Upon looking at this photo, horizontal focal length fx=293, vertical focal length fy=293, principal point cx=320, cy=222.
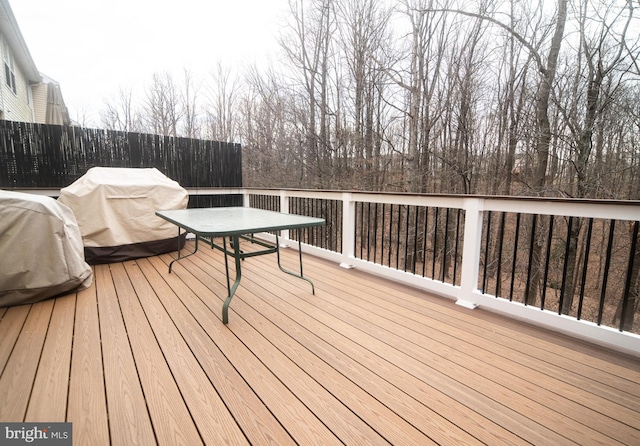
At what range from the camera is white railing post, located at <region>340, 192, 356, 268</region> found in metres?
3.38

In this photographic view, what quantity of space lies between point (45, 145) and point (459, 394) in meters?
5.37

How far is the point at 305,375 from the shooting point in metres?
1.52

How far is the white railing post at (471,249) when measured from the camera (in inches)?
91.0

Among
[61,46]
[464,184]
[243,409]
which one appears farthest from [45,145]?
[61,46]

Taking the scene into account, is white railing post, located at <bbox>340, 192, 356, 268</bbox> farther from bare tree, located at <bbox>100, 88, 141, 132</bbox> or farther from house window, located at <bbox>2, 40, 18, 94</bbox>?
bare tree, located at <bbox>100, 88, 141, 132</bbox>

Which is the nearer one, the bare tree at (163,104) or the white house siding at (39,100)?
the white house siding at (39,100)

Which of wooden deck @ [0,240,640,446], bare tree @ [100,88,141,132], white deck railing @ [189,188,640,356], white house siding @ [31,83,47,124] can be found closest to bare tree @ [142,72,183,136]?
bare tree @ [100,88,141,132]

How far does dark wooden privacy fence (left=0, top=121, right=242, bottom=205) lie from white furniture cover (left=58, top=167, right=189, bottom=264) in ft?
2.05

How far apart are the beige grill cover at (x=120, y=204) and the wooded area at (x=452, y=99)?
4.30 meters

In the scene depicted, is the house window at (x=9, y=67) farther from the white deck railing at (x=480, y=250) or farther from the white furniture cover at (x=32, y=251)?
the white deck railing at (x=480, y=250)

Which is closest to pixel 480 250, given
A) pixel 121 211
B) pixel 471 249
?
pixel 471 249

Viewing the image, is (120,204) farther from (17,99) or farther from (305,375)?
(17,99)

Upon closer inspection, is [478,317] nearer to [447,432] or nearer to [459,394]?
[459,394]

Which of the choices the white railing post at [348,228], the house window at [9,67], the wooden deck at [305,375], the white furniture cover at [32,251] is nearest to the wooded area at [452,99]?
the white railing post at [348,228]
